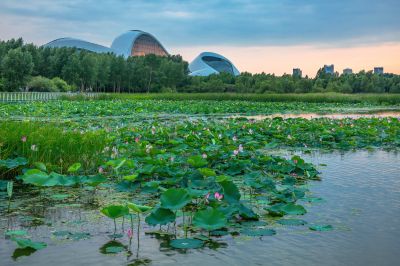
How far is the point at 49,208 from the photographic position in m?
4.11

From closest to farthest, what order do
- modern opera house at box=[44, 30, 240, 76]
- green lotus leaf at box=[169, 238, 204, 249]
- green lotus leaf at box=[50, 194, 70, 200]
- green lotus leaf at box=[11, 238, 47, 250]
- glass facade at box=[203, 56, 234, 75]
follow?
green lotus leaf at box=[11, 238, 47, 250]
green lotus leaf at box=[169, 238, 204, 249]
green lotus leaf at box=[50, 194, 70, 200]
modern opera house at box=[44, 30, 240, 76]
glass facade at box=[203, 56, 234, 75]

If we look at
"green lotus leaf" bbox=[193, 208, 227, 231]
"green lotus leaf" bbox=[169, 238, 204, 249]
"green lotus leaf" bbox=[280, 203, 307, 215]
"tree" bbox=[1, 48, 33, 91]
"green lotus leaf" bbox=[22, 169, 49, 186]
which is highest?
"tree" bbox=[1, 48, 33, 91]

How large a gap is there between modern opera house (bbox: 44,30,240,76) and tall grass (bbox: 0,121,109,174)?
7423 cm

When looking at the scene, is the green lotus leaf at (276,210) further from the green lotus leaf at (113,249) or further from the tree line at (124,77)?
the tree line at (124,77)

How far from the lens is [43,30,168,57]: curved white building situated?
78875 mm

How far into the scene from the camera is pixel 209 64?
318ft

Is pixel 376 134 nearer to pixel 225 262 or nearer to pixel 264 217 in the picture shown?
pixel 264 217

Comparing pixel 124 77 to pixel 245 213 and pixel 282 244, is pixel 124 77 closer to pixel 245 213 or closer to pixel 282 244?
pixel 245 213

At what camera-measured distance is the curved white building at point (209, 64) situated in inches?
3520

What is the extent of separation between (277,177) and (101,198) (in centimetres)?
216

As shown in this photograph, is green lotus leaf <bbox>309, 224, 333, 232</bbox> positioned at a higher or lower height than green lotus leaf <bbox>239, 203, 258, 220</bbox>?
lower

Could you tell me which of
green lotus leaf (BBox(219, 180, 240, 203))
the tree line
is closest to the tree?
the tree line

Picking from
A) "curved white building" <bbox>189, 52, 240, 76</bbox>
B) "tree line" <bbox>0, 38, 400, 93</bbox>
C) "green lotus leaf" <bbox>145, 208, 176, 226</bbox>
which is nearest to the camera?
"green lotus leaf" <bbox>145, 208, 176, 226</bbox>

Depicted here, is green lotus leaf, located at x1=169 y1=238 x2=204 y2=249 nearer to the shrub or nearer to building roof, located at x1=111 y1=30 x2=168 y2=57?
the shrub
